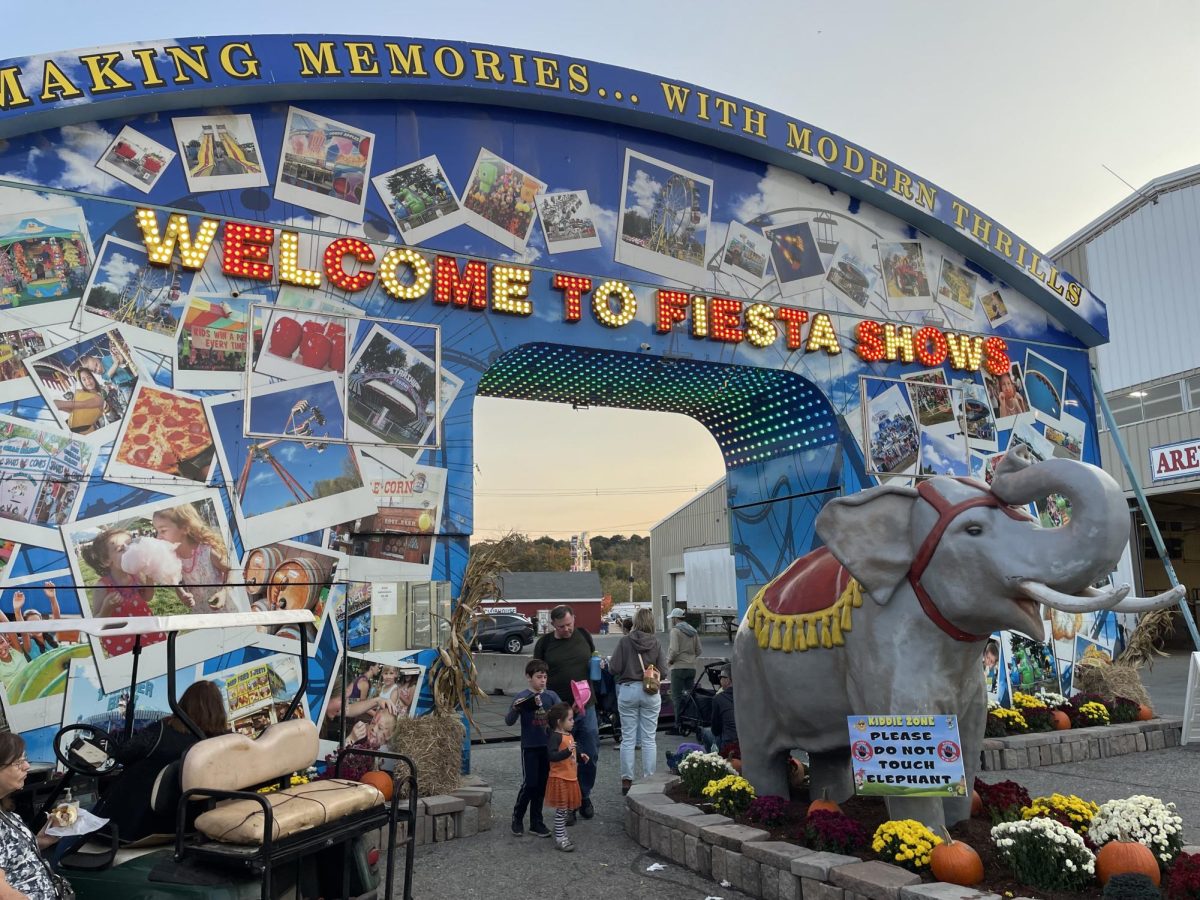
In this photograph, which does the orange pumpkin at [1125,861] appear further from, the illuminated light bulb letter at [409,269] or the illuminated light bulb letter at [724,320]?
the illuminated light bulb letter at [409,269]

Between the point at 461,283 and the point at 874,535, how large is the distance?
218 inches

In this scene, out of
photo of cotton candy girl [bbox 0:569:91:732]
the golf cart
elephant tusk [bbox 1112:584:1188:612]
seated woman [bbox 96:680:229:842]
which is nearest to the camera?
the golf cart

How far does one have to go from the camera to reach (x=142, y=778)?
14.6 feet

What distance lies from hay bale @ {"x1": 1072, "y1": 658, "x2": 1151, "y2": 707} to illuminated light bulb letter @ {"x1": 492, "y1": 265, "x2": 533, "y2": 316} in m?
8.71

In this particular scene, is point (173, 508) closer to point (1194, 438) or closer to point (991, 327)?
point (991, 327)

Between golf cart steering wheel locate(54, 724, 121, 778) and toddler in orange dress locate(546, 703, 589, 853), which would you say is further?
toddler in orange dress locate(546, 703, 589, 853)

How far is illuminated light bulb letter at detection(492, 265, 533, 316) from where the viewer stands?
32.0 ft

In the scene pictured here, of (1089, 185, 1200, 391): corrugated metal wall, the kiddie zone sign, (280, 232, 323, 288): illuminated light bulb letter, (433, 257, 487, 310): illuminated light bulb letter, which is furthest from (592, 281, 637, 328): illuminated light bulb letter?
(1089, 185, 1200, 391): corrugated metal wall

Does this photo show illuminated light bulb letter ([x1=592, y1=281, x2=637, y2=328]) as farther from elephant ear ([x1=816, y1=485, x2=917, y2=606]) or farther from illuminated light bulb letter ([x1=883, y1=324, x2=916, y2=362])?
elephant ear ([x1=816, y1=485, x2=917, y2=606])

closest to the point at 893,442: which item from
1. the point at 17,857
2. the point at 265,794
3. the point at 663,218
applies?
the point at 663,218

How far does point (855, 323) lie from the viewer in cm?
1220

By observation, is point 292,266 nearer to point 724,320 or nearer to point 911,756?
point 724,320

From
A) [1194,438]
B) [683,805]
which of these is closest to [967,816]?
[683,805]

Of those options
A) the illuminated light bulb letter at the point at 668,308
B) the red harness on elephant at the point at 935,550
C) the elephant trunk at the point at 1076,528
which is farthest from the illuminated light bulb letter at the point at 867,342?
the elephant trunk at the point at 1076,528
